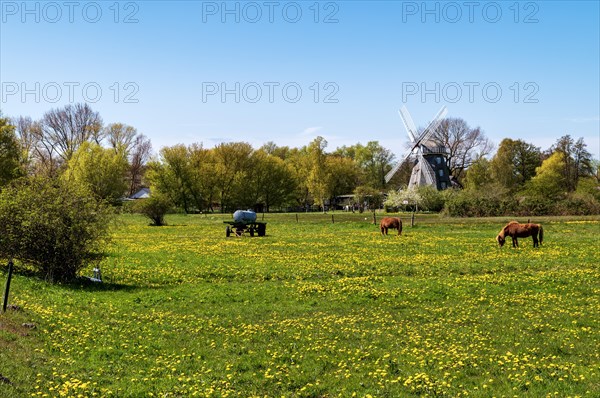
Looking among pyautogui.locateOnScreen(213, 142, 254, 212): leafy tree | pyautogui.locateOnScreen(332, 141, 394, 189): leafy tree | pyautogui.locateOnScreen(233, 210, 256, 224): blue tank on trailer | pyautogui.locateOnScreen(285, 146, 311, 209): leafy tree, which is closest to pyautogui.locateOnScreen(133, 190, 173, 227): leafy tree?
pyautogui.locateOnScreen(233, 210, 256, 224): blue tank on trailer

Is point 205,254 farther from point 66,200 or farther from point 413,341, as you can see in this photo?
point 413,341

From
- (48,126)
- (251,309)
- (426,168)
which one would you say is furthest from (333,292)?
(48,126)

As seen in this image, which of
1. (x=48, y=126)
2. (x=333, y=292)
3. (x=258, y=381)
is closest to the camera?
(x=258, y=381)

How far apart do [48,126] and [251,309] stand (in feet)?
351

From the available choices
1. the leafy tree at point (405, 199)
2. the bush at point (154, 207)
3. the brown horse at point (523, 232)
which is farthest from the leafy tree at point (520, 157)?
the brown horse at point (523, 232)

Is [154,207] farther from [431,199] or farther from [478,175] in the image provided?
[478,175]

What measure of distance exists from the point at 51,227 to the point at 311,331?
12823mm

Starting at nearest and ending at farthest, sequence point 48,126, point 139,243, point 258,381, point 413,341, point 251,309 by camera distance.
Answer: point 258,381, point 413,341, point 251,309, point 139,243, point 48,126

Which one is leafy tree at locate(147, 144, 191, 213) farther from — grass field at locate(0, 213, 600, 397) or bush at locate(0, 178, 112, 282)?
bush at locate(0, 178, 112, 282)

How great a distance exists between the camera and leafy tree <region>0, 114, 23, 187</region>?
61.3 meters

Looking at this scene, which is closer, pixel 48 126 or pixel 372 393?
pixel 372 393

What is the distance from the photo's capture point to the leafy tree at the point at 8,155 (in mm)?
A: 61312

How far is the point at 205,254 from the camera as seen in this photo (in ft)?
105

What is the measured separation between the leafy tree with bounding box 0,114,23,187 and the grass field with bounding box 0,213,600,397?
4403cm
